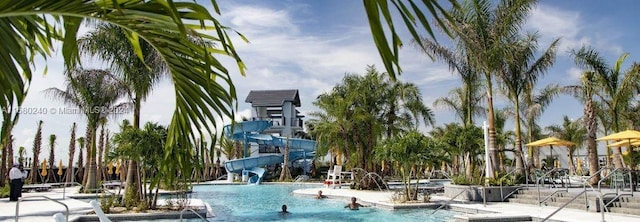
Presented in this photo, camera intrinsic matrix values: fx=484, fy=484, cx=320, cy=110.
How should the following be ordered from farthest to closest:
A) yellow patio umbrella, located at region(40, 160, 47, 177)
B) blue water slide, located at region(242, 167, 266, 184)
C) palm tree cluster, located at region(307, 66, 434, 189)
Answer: blue water slide, located at region(242, 167, 266, 184) < yellow patio umbrella, located at region(40, 160, 47, 177) < palm tree cluster, located at region(307, 66, 434, 189)

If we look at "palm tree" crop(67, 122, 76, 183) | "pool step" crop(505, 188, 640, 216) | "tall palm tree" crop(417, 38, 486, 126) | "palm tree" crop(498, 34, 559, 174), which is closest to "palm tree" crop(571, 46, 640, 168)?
"palm tree" crop(498, 34, 559, 174)

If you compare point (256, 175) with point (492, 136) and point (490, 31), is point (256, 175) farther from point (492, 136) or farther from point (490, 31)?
point (490, 31)

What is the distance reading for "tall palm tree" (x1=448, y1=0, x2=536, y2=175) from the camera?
56.5 ft

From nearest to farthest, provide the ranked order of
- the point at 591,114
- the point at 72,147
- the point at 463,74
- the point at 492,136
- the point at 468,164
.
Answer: the point at 492,136 → the point at 591,114 → the point at 463,74 → the point at 468,164 → the point at 72,147

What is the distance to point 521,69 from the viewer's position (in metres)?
20.1

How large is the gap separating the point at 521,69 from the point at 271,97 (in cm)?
3015

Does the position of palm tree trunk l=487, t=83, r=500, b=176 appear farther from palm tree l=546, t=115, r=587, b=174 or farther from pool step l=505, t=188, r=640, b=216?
palm tree l=546, t=115, r=587, b=174

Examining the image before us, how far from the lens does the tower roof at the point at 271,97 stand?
45.8 metres

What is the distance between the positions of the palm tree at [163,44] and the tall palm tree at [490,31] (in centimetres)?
1576

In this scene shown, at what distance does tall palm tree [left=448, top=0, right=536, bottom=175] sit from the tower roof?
2956 cm

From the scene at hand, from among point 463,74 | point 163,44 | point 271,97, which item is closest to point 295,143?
point 271,97

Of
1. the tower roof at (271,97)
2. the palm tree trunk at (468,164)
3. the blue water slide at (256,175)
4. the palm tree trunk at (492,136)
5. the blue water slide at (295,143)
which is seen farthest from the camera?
the tower roof at (271,97)

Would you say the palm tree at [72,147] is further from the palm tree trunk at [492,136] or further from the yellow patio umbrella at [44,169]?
the palm tree trunk at [492,136]

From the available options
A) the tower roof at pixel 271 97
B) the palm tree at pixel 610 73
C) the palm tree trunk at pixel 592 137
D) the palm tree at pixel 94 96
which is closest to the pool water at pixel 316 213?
the palm tree at pixel 94 96
